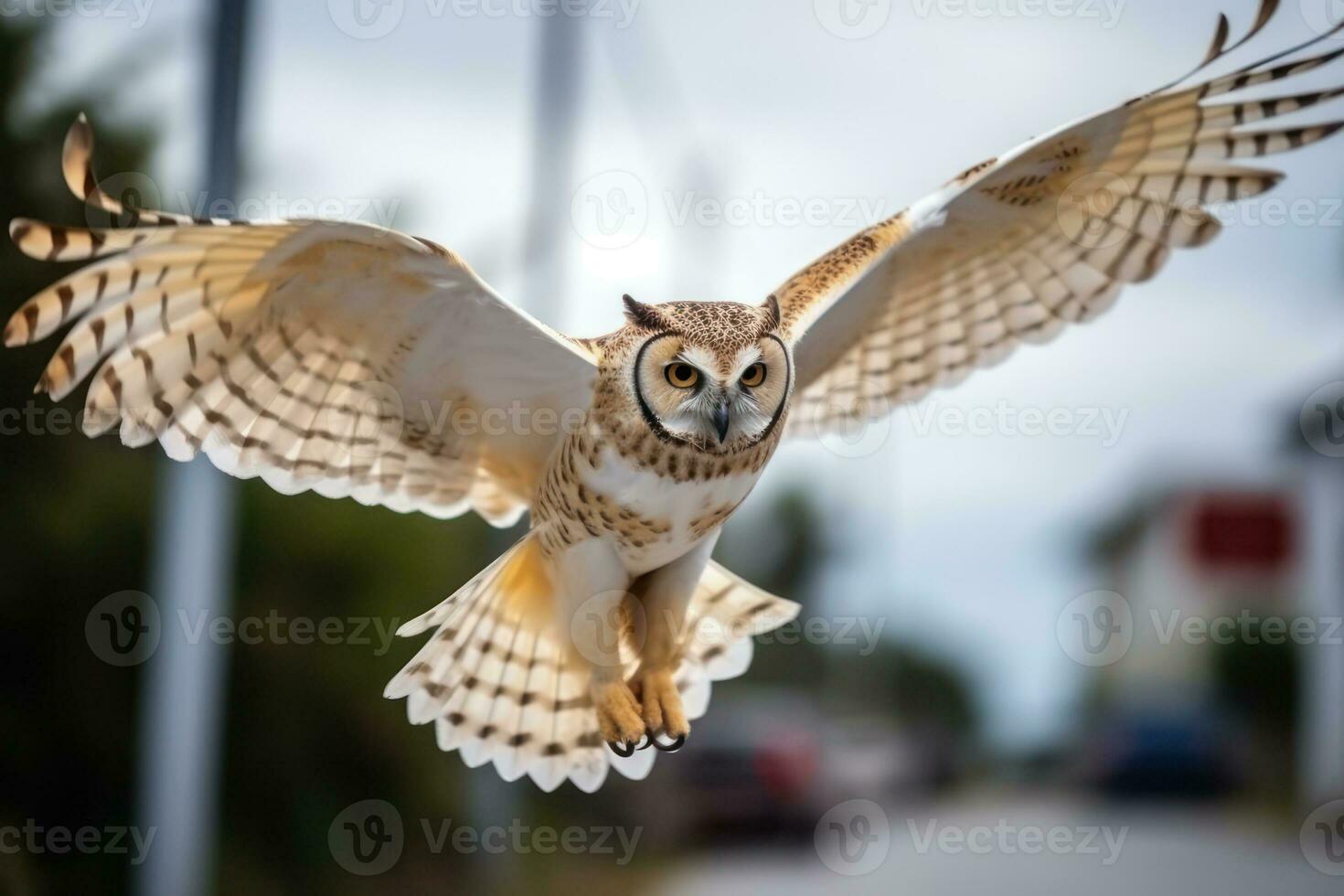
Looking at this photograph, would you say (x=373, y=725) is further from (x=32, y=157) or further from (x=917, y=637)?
(x=917, y=637)

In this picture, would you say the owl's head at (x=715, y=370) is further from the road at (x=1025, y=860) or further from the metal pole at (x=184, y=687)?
the road at (x=1025, y=860)

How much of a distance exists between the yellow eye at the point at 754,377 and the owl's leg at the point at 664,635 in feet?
1.69

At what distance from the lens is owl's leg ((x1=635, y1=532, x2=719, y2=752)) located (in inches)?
105

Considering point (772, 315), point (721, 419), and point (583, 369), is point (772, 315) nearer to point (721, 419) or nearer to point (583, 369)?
point (721, 419)

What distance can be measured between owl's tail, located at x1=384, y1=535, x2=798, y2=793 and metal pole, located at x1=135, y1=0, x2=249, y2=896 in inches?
93.2

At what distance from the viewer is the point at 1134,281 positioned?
3271mm

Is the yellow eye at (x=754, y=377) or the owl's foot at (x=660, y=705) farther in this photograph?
the owl's foot at (x=660, y=705)

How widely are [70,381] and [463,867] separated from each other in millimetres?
8697

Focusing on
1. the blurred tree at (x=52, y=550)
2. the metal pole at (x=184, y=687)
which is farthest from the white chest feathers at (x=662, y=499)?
the blurred tree at (x=52, y=550)

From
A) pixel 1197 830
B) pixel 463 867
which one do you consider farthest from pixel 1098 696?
pixel 463 867

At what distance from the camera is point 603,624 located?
2746 mm

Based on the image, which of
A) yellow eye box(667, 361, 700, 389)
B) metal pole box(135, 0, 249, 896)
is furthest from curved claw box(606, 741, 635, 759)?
metal pole box(135, 0, 249, 896)

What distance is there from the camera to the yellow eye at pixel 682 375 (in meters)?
2.16

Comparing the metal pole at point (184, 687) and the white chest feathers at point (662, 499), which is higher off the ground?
the white chest feathers at point (662, 499)
